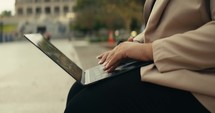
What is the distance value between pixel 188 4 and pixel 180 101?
1.15 ft

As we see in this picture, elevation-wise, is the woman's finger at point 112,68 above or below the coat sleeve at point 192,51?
below

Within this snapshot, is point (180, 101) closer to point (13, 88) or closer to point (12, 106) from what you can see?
point (12, 106)

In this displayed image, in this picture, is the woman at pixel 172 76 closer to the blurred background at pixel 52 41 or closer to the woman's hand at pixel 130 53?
the woman's hand at pixel 130 53

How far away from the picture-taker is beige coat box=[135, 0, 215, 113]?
1681mm

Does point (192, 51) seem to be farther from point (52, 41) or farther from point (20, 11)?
point (20, 11)

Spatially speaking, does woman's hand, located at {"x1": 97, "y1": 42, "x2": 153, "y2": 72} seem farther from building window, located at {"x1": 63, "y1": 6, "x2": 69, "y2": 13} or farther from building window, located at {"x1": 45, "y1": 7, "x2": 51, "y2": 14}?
building window, located at {"x1": 45, "y1": 7, "x2": 51, "y2": 14}

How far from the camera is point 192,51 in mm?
1699

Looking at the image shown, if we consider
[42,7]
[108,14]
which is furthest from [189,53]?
[42,7]

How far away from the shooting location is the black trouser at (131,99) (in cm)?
171

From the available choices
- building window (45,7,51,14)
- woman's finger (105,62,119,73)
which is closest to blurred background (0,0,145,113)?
building window (45,7,51,14)

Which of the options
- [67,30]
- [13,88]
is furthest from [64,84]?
[67,30]

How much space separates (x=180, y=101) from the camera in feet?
5.58

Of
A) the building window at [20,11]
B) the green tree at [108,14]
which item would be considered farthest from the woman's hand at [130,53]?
the building window at [20,11]

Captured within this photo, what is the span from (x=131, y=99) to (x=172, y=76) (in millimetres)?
169
